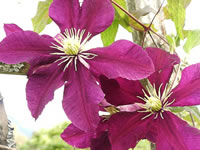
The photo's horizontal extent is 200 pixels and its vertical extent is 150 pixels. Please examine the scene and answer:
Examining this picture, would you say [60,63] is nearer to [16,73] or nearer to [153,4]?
[16,73]

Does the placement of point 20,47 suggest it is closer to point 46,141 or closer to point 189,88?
point 189,88

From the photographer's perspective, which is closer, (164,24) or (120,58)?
(120,58)

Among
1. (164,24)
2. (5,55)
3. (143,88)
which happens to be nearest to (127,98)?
(143,88)

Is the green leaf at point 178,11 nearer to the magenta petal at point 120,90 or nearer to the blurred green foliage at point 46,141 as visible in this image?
the magenta petal at point 120,90

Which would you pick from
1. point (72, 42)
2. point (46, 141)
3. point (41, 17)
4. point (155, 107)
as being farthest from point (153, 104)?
point (46, 141)

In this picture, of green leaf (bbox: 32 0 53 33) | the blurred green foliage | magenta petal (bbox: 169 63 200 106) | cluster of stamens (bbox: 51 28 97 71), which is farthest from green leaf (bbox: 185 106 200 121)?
the blurred green foliage
